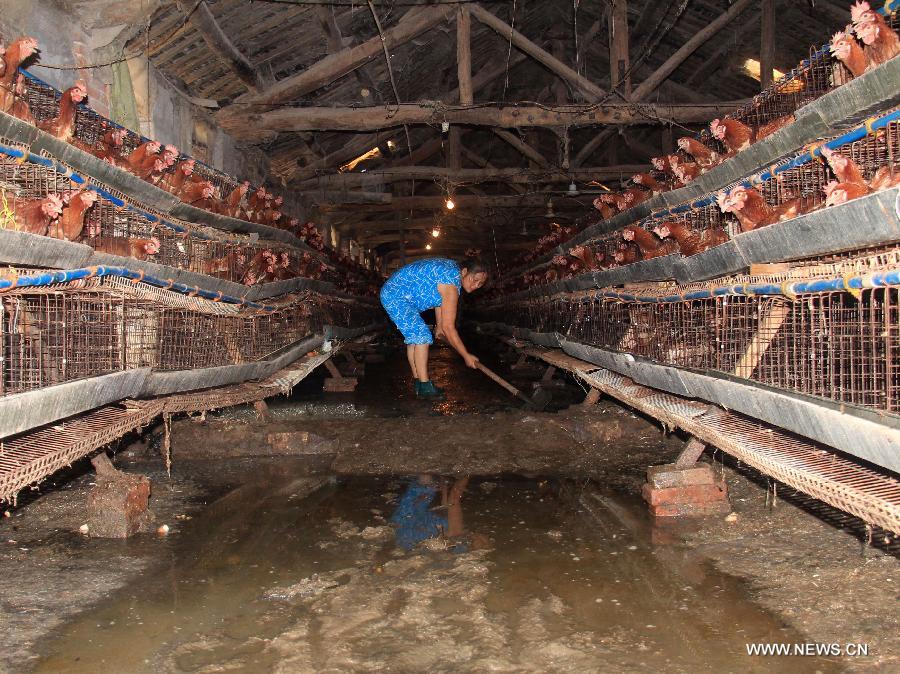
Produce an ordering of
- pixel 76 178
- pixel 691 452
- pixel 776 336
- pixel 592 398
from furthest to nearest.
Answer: pixel 592 398
pixel 691 452
pixel 76 178
pixel 776 336

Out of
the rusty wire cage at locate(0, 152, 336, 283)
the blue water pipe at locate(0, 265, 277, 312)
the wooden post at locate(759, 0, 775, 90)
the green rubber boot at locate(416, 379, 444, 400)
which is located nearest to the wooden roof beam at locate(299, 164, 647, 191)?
the wooden post at locate(759, 0, 775, 90)

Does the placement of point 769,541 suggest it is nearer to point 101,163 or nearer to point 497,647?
point 497,647

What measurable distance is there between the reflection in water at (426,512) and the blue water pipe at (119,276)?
2.38m

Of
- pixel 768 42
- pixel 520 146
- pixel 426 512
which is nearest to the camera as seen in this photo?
pixel 426 512

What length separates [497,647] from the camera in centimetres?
313

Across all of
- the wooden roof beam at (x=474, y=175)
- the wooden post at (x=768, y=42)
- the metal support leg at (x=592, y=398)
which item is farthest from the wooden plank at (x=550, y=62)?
the metal support leg at (x=592, y=398)

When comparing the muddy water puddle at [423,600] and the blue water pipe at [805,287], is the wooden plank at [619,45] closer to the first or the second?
the blue water pipe at [805,287]

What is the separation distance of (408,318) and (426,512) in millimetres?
4308

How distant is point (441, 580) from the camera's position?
390 centimetres

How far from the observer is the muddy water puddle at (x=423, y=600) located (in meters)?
3.06

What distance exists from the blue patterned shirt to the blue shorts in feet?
0.17

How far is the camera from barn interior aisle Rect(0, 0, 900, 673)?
10.7 ft

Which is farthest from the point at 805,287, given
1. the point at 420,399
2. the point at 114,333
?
the point at 420,399

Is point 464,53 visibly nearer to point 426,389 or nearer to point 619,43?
point 619,43
